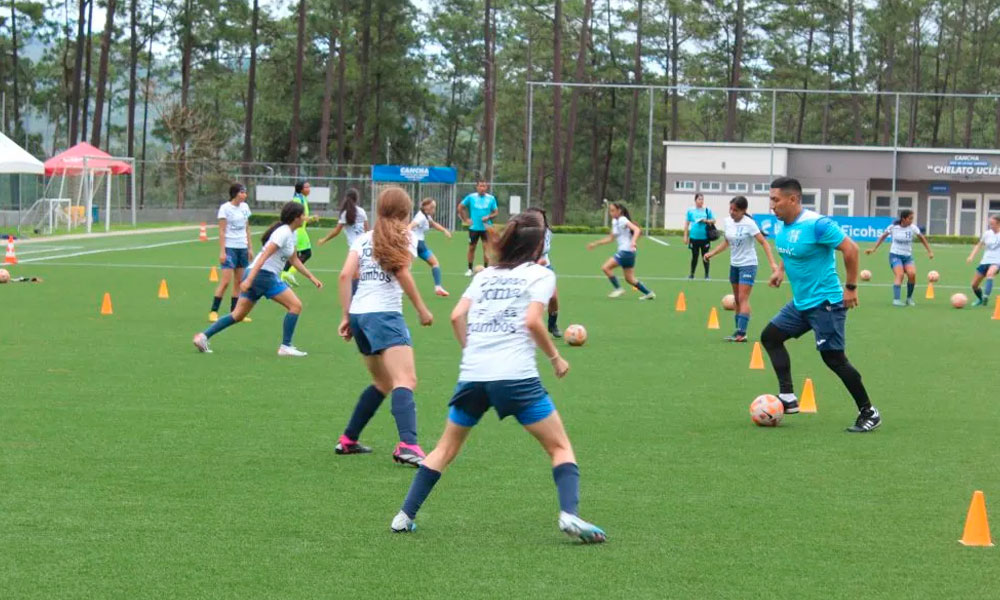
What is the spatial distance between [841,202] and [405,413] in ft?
206

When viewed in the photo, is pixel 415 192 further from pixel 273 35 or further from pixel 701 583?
pixel 701 583

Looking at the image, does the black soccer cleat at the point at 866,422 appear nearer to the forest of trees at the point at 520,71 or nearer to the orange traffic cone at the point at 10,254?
the orange traffic cone at the point at 10,254

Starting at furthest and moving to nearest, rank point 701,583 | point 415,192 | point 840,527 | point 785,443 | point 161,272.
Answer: point 415,192
point 161,272
point 785,443
point 840,527
point 701,583

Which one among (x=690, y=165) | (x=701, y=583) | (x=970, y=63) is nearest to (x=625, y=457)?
(x=701, y=583)

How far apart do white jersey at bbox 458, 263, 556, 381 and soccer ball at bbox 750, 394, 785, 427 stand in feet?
13.9

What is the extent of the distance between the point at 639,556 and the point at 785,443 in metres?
3.57

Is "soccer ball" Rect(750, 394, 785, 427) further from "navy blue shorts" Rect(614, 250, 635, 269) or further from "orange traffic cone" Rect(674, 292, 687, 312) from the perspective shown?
"navy blue shorts" Rect(614, 250, 635, 269)

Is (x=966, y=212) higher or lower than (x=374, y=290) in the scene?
higher

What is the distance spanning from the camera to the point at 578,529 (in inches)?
250

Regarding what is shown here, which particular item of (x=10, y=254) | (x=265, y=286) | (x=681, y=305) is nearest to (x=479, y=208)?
(x=681, y=305)

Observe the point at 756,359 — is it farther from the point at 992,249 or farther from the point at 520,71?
the point at 520,71

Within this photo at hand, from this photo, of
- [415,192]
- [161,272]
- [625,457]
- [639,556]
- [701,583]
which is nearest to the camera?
[701,583]

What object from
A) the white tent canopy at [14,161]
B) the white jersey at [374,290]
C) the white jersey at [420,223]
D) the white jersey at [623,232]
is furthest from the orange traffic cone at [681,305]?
the white tent canopy at [14,161]

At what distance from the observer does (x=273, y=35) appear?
81.1m
